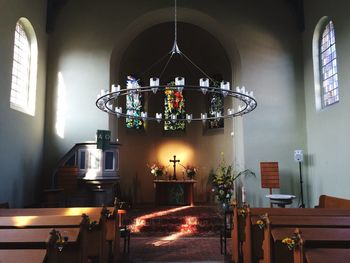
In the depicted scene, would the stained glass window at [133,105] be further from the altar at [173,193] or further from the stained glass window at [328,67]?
the stained glass window at [328,67]

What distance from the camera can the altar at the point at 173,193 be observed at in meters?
Result: 9.52

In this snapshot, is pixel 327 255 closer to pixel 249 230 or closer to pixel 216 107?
pixel 249 230

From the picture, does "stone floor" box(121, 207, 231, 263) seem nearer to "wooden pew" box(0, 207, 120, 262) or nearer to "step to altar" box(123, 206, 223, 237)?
A: "step to altar" box(123, 206, 223, 237)

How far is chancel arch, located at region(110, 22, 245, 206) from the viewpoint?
11000mm

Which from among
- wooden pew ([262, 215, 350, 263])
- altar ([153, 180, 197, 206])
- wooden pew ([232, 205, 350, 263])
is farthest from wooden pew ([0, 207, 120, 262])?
altar ([153, 180, 197, 206])

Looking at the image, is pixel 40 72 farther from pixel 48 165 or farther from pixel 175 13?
pixel 175 13

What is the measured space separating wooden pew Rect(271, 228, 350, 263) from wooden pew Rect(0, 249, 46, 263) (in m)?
1.86

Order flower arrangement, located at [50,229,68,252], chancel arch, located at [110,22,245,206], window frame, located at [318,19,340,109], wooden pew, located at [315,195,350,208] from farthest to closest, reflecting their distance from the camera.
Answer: chancel arch, located at [110,22,245,206], window frame, located at [318,19,340,109], wooden pew, located at [315,195,350,208], flower arrangement, located at [50,229,68,252]

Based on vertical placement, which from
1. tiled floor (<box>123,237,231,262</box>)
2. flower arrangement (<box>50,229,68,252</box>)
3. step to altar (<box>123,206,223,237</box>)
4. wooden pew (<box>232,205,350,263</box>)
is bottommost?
tiled floor (<box>123,237,231,262</box>)

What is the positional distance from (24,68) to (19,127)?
4.97ft

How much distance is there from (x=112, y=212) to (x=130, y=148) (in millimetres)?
6535

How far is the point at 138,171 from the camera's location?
11219 millimetres

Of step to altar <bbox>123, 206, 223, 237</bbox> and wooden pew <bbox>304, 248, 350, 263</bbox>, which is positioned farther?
step to altar <bbox>123, 206, 223, 237</bbox>

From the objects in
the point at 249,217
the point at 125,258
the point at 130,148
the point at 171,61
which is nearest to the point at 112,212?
the point at 125,258
